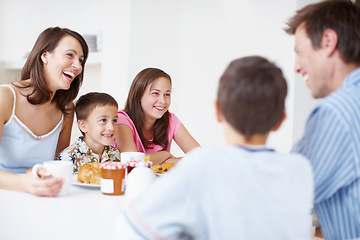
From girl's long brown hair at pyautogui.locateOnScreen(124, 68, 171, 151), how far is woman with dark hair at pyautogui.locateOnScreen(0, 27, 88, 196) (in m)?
0.36

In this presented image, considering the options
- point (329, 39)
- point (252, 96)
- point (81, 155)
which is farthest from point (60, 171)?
point (329, 39)

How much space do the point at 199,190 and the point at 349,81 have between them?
60 cm

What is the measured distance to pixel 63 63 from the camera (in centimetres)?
180

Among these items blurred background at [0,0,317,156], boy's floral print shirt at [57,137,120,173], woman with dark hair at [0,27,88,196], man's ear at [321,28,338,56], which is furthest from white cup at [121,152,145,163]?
blurred background at [0,0,317,156]

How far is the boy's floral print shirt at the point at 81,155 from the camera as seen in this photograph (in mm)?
1752

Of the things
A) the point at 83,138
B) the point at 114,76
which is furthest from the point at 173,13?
the point at 83,138

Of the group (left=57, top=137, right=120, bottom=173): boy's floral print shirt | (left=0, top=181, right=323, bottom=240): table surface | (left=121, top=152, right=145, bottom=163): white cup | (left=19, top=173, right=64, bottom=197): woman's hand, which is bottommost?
(left=57, top=137, right=120, bottom=173): boy's floral print shirt

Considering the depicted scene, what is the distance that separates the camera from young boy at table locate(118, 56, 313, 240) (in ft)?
2.19

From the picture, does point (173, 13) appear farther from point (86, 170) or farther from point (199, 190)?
point (199, 190)

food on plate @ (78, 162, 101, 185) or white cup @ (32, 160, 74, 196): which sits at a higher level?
white cup @ (32, 160, 74, 196)

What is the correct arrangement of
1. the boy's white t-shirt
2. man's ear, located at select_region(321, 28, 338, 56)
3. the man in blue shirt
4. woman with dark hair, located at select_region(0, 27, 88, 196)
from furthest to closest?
woman with dark hair, located at select_region(0, 27, 88, 196) → man's ear, located at select_region(321, 28, 338, 56) → the man in blue shirt → the boy's white t-shirt

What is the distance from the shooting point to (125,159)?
1.47 meters

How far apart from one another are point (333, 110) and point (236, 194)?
1.32 ft

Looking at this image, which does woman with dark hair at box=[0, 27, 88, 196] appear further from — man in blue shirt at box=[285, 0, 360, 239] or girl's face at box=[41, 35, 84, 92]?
man in blue shirt at box=[285, 0, 360, 239]
